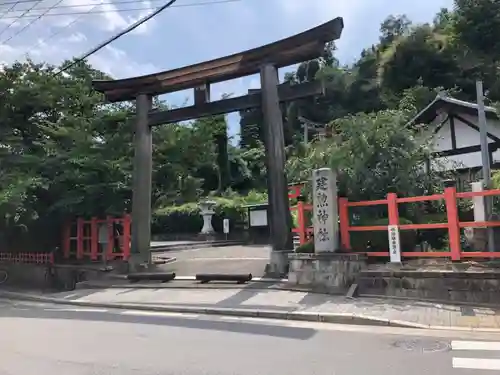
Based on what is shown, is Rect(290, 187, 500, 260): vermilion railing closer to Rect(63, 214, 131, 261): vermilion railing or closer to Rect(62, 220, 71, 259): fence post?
Rect(63, 214, 131, 261): vermilion railing

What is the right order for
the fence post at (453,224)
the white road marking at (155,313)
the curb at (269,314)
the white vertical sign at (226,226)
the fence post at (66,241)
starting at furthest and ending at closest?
the white vertical sign at (226,226), the fence post at (66,241), the white road marking at (155,313), the fence post at (453,224), the curb at (269,314)

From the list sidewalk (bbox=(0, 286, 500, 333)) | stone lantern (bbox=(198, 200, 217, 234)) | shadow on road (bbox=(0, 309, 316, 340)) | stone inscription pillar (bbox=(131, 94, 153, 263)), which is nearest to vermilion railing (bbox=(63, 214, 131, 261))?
stone inscription pillar (bbox=(131, 94, 153, 263))

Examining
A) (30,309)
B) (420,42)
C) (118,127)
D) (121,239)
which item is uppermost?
(420,42)

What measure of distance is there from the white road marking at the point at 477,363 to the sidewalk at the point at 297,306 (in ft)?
6.69

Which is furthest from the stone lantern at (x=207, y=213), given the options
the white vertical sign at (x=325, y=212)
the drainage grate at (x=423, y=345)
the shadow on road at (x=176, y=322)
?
the drainage grate at (x=423, y=345)

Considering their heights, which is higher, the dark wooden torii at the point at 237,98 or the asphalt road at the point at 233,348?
the dark wooden torii at the point at 237,98

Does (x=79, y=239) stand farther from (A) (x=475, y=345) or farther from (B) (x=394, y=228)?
(A) (x=475, y=345)

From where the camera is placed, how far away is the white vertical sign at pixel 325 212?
1161 cm

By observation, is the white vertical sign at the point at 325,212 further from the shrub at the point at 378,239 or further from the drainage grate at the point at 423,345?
the drainage grate at the point at 423,345

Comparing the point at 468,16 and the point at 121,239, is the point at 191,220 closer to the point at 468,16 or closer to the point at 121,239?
the point at 121,239

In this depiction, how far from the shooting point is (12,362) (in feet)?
21.4

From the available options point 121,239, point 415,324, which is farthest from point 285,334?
point 121,239


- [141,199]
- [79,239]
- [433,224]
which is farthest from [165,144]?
[433,224]

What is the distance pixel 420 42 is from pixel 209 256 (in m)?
27.6
